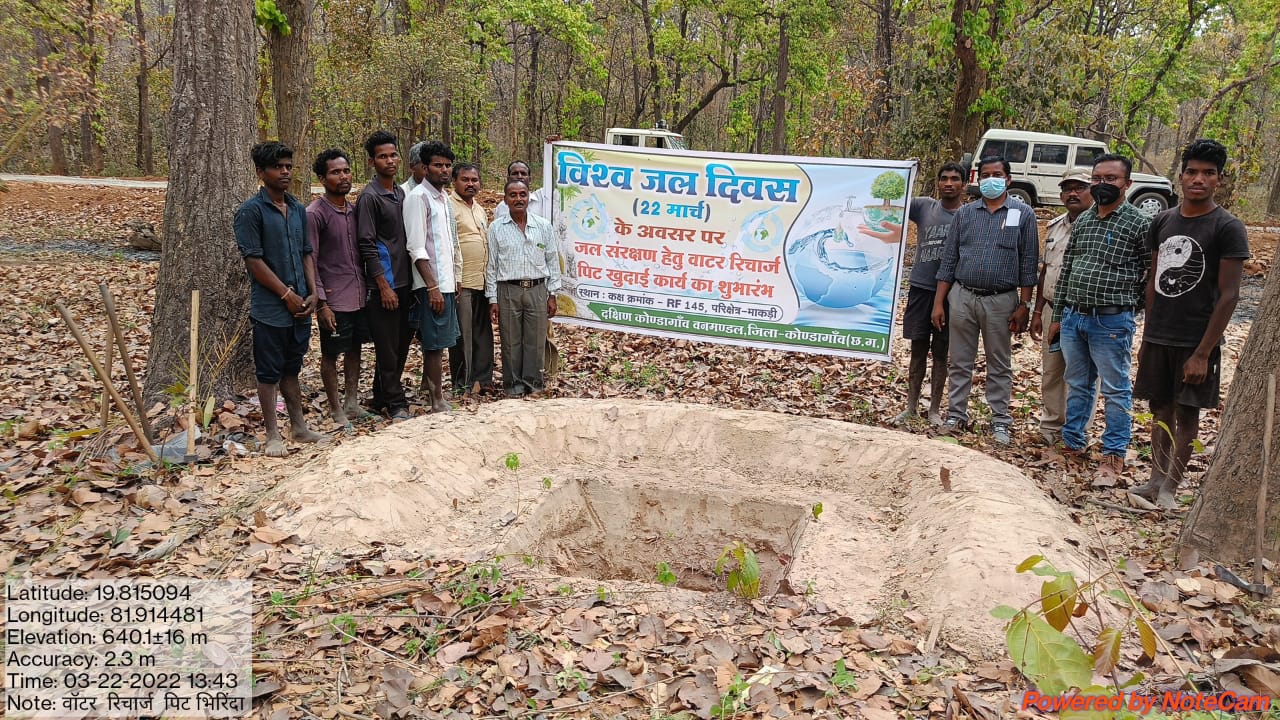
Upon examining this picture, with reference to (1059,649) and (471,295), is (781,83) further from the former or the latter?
(1059,649)

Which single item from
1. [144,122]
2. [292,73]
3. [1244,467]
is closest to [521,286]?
[1244,467]

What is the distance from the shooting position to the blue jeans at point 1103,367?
5133 mm

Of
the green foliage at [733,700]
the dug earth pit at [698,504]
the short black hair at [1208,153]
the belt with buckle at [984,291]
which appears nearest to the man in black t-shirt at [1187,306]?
the short black hair at [1208,153]

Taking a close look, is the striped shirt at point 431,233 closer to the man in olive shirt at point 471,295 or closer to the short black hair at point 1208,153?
the man in olive shirt at point 471,295

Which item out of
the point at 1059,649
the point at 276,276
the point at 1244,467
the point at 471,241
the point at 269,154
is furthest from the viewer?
the point at 471,241

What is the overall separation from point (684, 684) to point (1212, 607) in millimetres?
2417

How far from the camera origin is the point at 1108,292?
5098mm

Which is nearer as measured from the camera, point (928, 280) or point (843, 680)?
point (843, 680)

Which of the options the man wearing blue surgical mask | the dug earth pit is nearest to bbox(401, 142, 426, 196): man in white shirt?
the dug earth pit

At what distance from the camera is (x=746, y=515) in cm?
545

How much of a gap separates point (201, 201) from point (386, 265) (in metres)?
1.45

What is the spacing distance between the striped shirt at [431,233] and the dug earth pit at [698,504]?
111 cm

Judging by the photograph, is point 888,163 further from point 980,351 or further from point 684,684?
point 684,684

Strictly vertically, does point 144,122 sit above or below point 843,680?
above
